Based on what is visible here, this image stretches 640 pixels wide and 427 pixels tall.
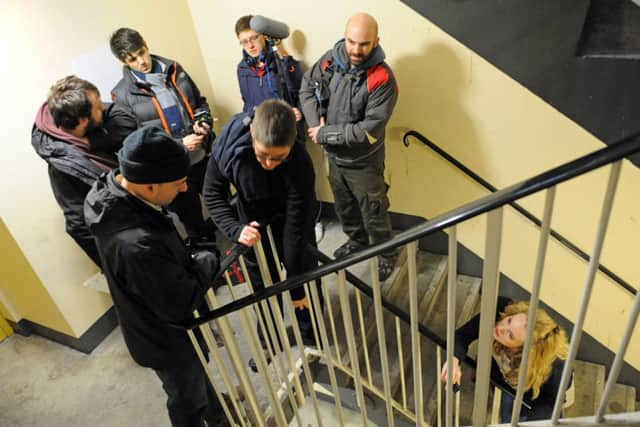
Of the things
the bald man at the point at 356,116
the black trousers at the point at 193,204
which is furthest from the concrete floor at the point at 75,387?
the bald man at the point at 356,116

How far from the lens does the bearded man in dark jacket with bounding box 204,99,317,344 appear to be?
64.6 inches

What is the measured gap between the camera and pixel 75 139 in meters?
2.09

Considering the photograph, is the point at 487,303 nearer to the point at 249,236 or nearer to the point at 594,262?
the point at 594,262

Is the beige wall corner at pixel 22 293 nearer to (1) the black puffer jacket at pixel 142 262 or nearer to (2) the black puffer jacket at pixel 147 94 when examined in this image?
(2) the black puffer jacket at pixel 147 94

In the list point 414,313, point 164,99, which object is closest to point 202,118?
point 164,99

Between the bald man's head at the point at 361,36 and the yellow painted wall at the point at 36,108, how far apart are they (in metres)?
1.41

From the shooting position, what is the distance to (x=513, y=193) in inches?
35.4

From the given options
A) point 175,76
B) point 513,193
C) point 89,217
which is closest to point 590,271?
point 513,193

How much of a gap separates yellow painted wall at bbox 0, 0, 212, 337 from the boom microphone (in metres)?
0.80

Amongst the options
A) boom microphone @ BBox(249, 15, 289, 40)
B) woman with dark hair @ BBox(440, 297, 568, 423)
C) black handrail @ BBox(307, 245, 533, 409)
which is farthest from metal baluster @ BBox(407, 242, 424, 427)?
boom microphone @ BBox(249, 15, 289, 40)

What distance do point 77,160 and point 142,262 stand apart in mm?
910

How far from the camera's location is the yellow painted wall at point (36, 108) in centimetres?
226

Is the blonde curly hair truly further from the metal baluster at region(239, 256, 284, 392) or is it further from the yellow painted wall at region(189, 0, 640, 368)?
the yellow painted wall at region(189, 0, 640, 368)

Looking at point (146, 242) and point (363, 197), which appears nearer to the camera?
point (146, 242)
